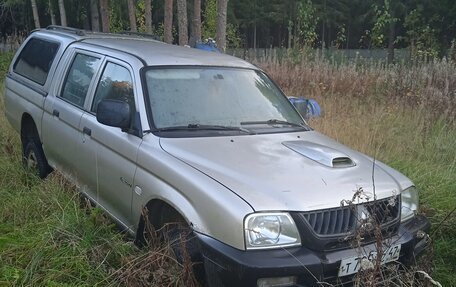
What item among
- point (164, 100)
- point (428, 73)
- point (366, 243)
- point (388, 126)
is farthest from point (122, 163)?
point (428, 73)

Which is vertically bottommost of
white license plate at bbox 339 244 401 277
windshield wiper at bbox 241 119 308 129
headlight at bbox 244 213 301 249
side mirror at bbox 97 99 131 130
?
white license plate at bbox 339 244 401 277

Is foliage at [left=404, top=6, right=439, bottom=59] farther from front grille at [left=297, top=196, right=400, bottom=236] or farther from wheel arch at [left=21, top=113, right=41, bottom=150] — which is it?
front grille at [left=297, top=196, right=400, bottom=236]

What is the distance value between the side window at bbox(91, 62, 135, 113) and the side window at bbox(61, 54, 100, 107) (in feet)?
0.71

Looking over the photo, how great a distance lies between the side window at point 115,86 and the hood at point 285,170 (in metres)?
0.73

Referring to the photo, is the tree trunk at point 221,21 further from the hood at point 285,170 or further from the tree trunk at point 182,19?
the hood at point 285,170

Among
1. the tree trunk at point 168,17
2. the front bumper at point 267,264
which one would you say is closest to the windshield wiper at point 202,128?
the front bumper at point 267,264

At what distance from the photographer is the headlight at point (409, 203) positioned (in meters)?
3.36

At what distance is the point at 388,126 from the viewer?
23.8 feet

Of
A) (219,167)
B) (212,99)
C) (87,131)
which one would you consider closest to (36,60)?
(87,131)

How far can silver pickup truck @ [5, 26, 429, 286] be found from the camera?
2.76 metres

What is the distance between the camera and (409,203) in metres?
3.45

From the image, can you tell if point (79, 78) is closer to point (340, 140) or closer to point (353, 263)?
point (353, 263)

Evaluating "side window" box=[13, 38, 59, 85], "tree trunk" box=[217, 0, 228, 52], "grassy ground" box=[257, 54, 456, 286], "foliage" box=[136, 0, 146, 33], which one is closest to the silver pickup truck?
"side window" box=[13, 38, 59, 85]

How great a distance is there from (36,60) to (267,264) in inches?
167
